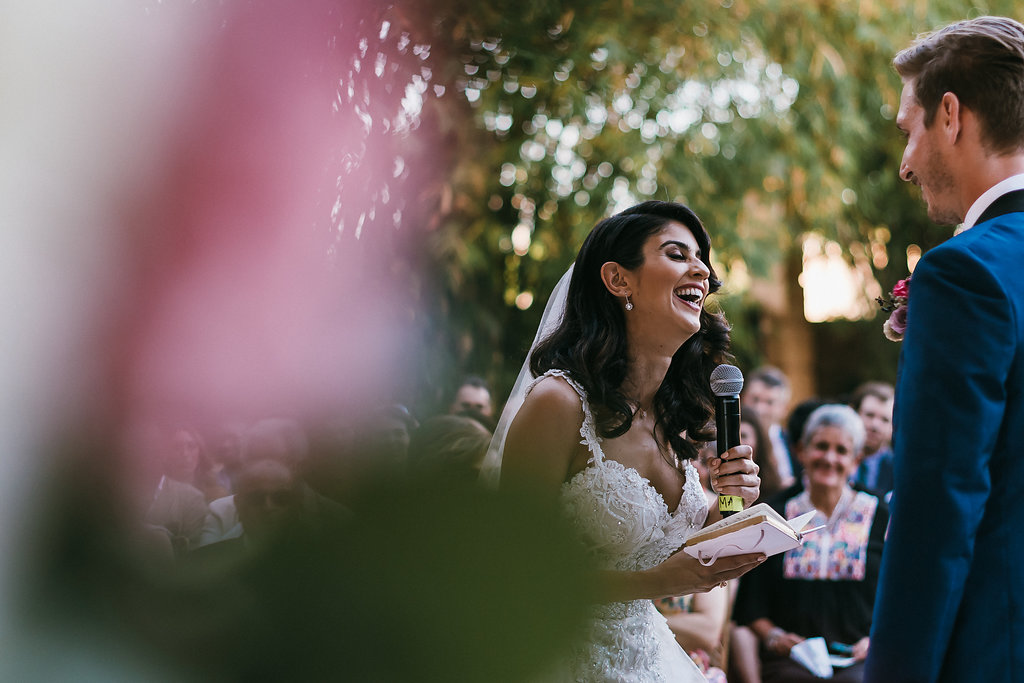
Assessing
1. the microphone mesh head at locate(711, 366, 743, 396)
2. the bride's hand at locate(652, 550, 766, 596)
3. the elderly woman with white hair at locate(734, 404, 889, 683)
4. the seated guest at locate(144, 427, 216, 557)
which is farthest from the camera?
the elderly woman with white hair at locate(734, 404, 889, 683)

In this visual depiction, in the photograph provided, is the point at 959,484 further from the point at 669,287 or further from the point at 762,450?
the point at 762,450

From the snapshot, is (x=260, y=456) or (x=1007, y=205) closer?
(x=260, y=456)

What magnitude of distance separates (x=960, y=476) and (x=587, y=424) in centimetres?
114

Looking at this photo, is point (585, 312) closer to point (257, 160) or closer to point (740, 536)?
point (740, 536)

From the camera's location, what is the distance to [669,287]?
2.76 meters

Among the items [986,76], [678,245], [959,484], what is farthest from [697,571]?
[986,76]

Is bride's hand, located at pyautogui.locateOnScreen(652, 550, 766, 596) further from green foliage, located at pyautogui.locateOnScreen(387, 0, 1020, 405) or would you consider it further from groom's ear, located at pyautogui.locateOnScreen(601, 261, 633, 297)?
green foliage, located at pyautogui.locateOnScreen(387, 0, 1020, 405)

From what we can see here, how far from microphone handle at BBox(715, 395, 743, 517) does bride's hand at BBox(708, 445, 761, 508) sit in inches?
1.0

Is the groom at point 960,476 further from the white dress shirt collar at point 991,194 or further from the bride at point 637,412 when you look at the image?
the bride at point 637,412

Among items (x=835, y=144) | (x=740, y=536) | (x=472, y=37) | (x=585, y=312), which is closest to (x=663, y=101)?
(x=835, y=144)

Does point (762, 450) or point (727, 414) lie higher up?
point (727, 414)

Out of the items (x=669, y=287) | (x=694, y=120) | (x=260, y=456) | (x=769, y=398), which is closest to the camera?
(x=260, y=456)

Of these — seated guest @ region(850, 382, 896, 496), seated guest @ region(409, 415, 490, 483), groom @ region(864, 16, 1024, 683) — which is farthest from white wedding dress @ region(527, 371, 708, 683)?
seated guest @ region(850, 382, 896, 496)

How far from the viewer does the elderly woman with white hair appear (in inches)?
177
